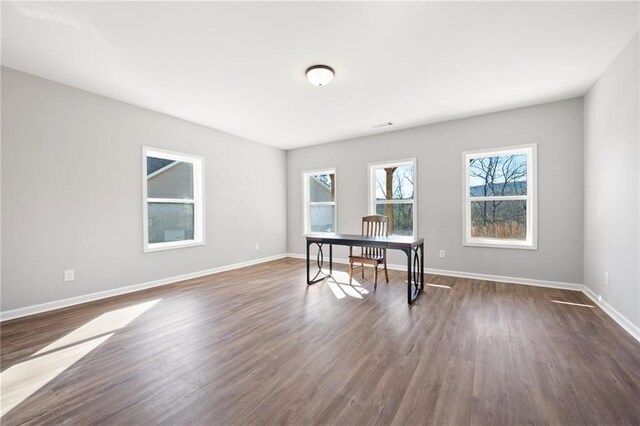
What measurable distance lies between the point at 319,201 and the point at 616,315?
190 inches

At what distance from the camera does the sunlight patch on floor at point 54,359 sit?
5.54ft

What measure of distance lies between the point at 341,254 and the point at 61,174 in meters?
4.63

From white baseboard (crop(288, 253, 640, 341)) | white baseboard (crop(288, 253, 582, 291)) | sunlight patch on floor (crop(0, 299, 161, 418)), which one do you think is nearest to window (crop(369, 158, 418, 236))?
white baseboard (crop(288, 253, 582, 291))

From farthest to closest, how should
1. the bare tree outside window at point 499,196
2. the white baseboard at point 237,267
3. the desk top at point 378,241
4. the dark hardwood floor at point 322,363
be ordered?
the bare tree outside window at point 499,196 < the desk top at point 378,241 < the white baseboard at point 237,267 < the dark hardwood floor at point 322,363

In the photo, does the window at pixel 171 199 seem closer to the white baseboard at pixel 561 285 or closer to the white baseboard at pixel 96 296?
the white baseboard at pixel 96 296

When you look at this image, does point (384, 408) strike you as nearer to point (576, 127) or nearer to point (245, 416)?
point (245, 416)

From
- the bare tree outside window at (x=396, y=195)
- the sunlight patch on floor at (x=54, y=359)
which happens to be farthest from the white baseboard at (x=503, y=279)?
the sunlight patch on floor at (x=54, y=359)

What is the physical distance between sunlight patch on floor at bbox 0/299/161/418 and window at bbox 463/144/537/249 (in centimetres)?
482

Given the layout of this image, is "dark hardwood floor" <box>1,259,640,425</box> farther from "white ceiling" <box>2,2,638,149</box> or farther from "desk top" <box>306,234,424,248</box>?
"white ceiling" <box>2,2,638,149</box>

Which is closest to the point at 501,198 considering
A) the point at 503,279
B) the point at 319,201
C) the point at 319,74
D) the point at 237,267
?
the point at 503,279

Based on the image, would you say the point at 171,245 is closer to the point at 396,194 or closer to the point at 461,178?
the point at 396,194

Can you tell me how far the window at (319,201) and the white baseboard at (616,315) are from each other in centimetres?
404

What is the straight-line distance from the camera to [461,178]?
14.7 ft

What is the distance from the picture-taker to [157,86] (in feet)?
10.8
